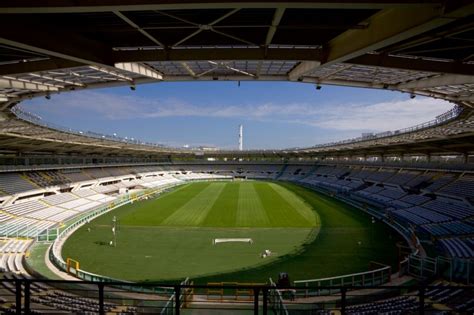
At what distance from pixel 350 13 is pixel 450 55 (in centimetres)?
373

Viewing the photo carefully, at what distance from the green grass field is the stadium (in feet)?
Result: 0.56

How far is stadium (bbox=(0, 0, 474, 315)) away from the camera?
614 centimetres

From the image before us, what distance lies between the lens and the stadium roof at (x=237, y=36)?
15.2ft

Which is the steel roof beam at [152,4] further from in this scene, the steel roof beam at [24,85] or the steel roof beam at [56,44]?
the steel roof beam at [24,85]

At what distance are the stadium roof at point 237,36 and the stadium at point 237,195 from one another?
3 centimetres

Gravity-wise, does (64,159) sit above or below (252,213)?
above

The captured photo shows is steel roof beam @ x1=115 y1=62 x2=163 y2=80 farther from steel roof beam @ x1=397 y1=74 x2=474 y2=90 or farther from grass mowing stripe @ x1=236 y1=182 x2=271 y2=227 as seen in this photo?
grass mowing stripe @ x1=236 y1=182 x2=271 y2=227

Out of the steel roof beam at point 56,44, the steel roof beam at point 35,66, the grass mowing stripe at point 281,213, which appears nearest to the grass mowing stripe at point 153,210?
the grass mowing stripe at point 281,213

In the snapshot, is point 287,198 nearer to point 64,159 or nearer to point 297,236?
point 297,236

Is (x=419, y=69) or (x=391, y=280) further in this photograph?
(x=391, y=280)

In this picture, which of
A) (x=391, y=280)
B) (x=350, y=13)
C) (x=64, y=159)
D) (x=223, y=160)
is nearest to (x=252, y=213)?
(x=391, y=280)

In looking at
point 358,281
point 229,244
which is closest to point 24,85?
point 229,244

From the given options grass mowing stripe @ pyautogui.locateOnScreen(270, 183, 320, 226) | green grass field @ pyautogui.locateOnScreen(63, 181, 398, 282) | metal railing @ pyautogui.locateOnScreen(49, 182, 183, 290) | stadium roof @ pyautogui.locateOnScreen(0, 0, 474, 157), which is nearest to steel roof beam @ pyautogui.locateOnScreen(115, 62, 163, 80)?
stadium roof @ pyautogui.locateOnScreen(0, 0, 474, 157)

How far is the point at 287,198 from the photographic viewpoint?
45719mm
